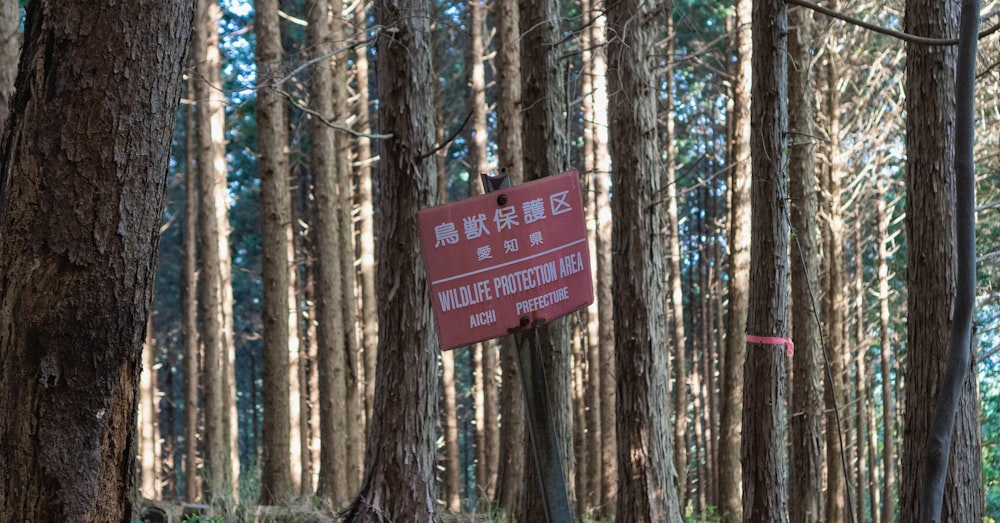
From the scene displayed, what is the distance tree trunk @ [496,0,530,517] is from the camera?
10.4 m

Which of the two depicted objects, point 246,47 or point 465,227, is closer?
point 465,227

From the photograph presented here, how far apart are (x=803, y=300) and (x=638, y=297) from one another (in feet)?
8.09

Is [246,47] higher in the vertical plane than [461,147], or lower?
higher

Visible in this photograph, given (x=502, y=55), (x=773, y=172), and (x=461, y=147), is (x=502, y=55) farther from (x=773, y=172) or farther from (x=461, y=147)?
(x=461, y=147)

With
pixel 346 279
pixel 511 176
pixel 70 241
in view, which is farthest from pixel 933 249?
pixel 346 279

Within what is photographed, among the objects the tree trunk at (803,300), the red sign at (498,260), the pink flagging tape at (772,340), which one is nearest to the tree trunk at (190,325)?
the tree trunk at (803,300)

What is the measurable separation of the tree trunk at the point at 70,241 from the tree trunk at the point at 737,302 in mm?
9052

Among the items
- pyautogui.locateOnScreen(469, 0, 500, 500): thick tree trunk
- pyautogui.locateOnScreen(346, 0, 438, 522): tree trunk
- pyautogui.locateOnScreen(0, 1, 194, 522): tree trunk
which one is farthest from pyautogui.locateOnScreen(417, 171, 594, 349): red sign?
pyautogui.locateOnScreen(469, 0, 500, 500): thick tree trunk

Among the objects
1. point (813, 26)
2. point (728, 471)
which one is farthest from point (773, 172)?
point (813, 26)

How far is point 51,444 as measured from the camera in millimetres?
2859

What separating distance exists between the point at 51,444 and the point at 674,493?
6.00 m

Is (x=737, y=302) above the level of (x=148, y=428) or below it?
above

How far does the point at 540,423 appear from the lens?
157 inches

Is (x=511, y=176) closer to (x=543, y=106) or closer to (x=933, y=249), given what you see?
(x=543, y=106)
